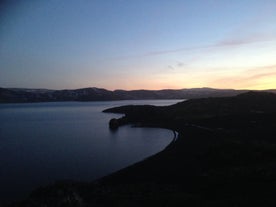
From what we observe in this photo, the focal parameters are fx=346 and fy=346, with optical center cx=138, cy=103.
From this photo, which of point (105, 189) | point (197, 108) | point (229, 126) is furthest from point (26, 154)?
point (197, 108)

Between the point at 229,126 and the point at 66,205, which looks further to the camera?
the point at 229,126

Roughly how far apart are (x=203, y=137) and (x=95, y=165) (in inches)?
1137

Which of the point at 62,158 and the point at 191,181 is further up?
the point at 191,181

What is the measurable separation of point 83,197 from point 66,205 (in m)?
3.36

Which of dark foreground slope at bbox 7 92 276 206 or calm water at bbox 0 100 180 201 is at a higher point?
dark foreground slope at bbox 7 92 276 206

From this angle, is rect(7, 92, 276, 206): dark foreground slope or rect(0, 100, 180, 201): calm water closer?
rect(7, 92, 276, 206): dark foreground slope

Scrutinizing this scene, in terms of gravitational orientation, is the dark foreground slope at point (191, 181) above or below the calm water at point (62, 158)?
above

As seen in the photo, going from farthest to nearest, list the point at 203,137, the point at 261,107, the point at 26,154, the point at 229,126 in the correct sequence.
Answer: the point at 261,107 → the point at 229,126 → the point at 203,137 → the point at 26,154

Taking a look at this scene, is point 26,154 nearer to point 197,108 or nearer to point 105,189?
point 105,189

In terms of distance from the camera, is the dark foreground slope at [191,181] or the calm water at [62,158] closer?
the dark foreground slope at [191,181]

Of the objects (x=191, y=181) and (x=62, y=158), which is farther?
(x=62, y=158)

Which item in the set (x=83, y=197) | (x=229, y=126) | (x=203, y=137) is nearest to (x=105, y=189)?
(x=83, y=197)

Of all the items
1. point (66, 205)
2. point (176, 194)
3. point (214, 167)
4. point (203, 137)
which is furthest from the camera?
point (203, 137)

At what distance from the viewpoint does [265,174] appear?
112 feet
